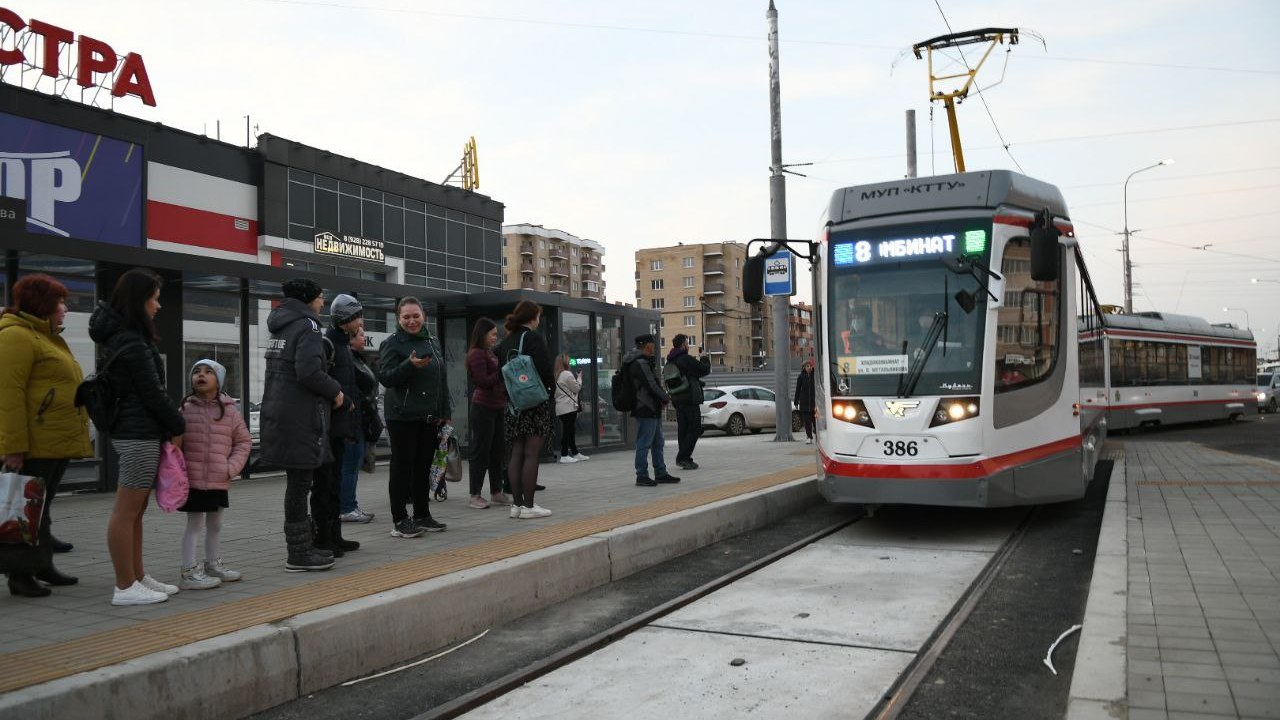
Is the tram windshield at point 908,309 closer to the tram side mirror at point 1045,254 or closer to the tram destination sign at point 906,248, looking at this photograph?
the tram destination sign at point 906,248

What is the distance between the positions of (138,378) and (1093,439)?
9.20 meters

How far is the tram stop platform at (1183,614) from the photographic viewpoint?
137 inches

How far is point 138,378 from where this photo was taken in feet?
15.4

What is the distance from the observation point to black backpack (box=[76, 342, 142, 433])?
469cm

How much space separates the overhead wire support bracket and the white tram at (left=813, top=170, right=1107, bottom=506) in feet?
20.8

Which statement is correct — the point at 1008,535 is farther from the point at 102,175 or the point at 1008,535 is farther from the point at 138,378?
the point at 102,175

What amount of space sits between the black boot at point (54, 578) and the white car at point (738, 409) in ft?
64.4

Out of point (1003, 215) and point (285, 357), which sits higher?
point (1003, 215)

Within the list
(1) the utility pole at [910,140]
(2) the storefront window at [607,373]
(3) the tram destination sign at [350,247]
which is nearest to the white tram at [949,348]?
(2) the storefront window at [607,373]

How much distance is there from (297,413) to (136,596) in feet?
4.25

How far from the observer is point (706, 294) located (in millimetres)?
118875

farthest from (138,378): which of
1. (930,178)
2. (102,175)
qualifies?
(102,175)

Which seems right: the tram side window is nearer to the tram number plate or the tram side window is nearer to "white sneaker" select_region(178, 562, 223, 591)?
the tram number plate

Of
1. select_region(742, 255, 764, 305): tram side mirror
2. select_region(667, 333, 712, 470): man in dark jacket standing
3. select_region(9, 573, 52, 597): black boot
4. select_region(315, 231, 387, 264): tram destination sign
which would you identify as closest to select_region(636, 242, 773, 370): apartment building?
select_region(315, 231, 387, 264): tram destination sign
